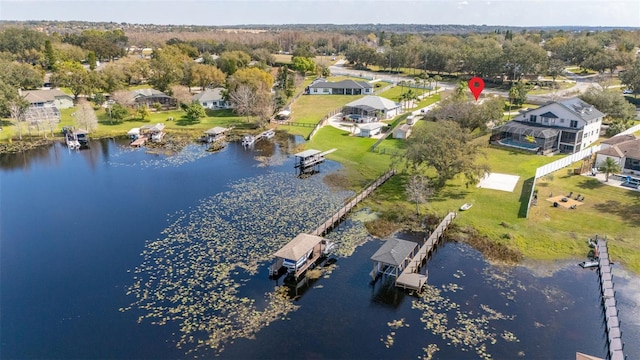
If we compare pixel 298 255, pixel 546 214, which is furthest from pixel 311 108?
pixel 298 255

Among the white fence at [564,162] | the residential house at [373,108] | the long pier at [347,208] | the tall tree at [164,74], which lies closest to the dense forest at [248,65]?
the tall tree at [164,74]

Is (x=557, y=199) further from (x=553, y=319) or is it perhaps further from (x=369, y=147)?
(x=369, y=147)

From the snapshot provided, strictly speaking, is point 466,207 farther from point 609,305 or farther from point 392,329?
point 392,329

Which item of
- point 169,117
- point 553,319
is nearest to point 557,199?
point 553,319

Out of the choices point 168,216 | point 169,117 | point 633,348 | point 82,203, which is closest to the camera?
point 633,348

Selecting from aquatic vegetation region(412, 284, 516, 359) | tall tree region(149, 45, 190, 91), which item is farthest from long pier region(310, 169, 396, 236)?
tall tree region(149, 45, 190, 91)
